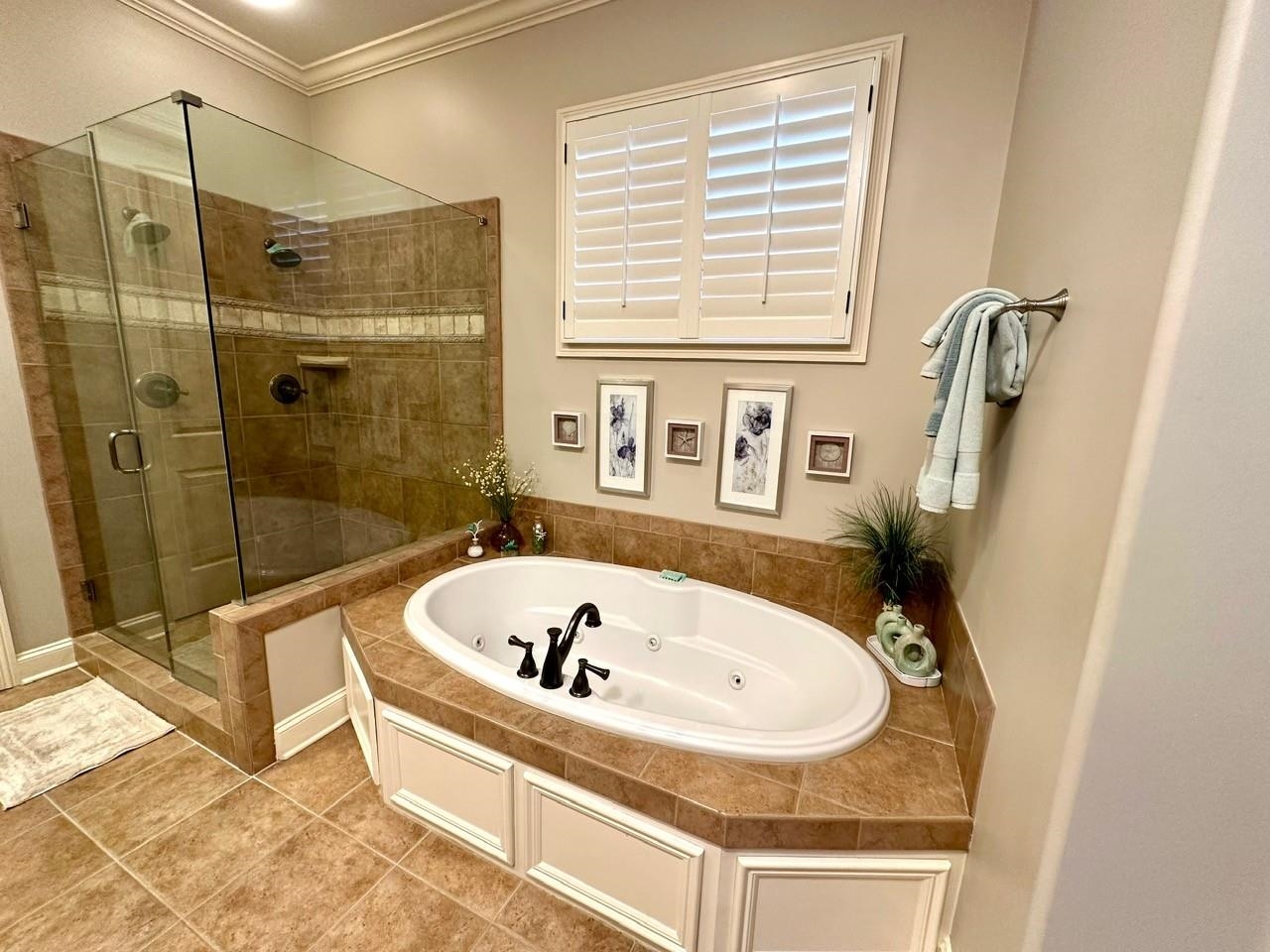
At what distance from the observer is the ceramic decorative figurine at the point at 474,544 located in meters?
2.52

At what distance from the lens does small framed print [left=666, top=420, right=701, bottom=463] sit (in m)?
2.16

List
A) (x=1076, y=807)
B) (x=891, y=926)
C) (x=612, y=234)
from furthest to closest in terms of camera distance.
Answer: (x=612, y=234)
(x=891, y=926)
(x=1076, y=807)

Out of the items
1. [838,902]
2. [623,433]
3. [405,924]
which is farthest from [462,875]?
[623,433]

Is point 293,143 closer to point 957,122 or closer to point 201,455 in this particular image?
point 201,455

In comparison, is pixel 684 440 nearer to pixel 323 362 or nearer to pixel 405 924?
pixel 405 924

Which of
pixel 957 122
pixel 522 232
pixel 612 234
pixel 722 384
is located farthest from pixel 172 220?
pixel 957 122

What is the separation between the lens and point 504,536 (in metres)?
2.62

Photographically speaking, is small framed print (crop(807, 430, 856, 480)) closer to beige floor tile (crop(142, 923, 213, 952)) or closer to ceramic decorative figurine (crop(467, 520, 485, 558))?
ceramic decorative figurine (crop(467, 520, 485, 558))

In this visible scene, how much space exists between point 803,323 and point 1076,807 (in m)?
1.58

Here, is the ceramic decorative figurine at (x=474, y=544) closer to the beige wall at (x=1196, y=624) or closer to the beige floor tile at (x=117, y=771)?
the beige floor tile at (x=117, y=771)

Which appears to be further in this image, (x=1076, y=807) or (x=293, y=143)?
(x=293, y=143)

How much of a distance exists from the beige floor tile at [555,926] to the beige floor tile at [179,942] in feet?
2.46

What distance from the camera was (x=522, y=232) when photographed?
93.7 inches

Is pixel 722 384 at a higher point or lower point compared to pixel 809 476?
higher
